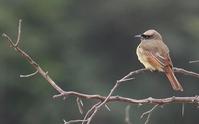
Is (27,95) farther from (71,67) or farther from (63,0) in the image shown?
(63,0)

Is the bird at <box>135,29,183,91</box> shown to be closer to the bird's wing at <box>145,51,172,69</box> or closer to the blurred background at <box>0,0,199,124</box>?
the bird's wing at <box>145,51,172,69</box>

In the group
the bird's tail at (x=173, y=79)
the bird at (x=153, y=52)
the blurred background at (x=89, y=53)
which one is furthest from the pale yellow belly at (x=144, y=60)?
the blurred background at (x=89, y=53)

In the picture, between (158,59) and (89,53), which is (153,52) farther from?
(89,53)

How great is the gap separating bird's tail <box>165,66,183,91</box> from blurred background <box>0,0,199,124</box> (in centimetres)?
1501

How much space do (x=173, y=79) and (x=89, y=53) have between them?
20.5m

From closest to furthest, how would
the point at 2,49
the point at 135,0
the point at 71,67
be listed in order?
the point at 2,49 < the point at 71,67 < the point at 135,0

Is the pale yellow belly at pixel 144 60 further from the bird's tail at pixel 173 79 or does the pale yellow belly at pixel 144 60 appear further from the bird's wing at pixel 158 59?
the bird's tail at pixel 173 79

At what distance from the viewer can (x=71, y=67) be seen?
25.4 metres

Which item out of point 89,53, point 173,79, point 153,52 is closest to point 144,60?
point 153,52

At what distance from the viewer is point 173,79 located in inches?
234

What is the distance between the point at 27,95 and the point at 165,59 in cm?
1846

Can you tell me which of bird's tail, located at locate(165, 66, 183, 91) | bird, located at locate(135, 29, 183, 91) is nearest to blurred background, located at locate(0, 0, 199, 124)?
bird, located at locate(135, 29, 183, 91)

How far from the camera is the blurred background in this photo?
77.1 ft

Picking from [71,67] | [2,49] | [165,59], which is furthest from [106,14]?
[165,59]
